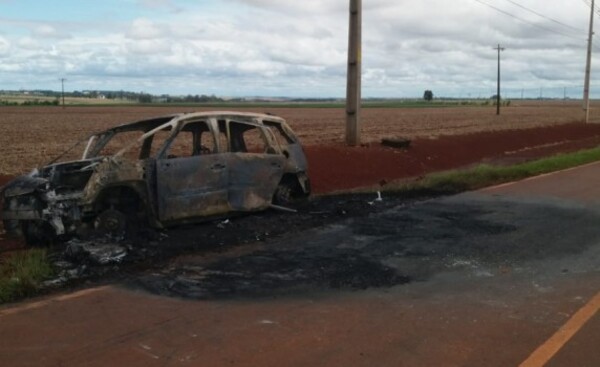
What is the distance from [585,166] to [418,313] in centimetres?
1595

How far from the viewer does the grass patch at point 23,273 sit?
6.24m

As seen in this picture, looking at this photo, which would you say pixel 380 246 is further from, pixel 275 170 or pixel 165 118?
pixel 165 118

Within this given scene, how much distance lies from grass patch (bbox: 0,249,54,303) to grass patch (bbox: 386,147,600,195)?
7.98 metres

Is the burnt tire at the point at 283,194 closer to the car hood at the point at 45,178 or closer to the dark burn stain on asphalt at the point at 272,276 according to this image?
the dark burn stain on asphalt at the point at 272,276

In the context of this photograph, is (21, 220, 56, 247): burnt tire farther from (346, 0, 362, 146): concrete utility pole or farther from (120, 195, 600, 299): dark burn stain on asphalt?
(346, 0, 362, 146): concrete utility pole

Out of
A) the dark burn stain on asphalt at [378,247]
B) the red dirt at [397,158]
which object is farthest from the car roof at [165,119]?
the red dirt at [397,158]

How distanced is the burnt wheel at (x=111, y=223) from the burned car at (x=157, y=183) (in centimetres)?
1

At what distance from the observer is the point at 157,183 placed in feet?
28.4

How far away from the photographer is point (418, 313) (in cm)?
570

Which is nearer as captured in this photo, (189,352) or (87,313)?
(189,352)

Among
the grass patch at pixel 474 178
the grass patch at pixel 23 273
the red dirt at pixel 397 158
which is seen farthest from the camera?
the red dirt at pixel 397 158

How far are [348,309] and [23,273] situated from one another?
10.7 ft

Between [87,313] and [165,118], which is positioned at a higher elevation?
[165,118]

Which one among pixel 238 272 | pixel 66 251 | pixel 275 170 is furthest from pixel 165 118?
pixel 238 272
